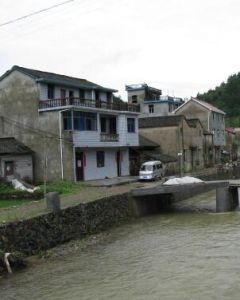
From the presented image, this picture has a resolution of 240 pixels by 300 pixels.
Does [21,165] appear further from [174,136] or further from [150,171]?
[174,136]

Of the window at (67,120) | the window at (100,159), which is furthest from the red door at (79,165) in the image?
Result: the window at (100,159)

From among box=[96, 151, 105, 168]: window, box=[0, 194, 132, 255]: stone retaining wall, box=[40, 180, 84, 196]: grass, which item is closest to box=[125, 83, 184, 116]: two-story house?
box=[96, 151, 105, 168]: window

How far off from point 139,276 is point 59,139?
84.7 feet

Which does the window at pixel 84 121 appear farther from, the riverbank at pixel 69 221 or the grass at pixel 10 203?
the grass at pixel 10 203

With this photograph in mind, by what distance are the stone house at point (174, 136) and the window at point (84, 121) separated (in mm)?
15323

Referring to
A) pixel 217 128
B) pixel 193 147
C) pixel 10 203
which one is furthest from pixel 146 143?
pixel 10 203

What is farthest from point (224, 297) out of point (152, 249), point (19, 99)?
point (19, 99)

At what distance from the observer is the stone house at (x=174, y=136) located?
210 feet

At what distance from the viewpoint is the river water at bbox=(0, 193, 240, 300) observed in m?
18.6

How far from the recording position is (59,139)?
149ft

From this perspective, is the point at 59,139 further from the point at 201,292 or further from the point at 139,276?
the point at 201,292

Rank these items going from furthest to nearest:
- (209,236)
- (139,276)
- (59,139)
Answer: (59,139), (209,236), (139,276)

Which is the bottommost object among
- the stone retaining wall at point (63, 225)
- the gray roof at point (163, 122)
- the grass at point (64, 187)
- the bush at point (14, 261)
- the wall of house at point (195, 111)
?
the bush at point (14, 261)

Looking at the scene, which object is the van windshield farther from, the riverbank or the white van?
the riverbank
